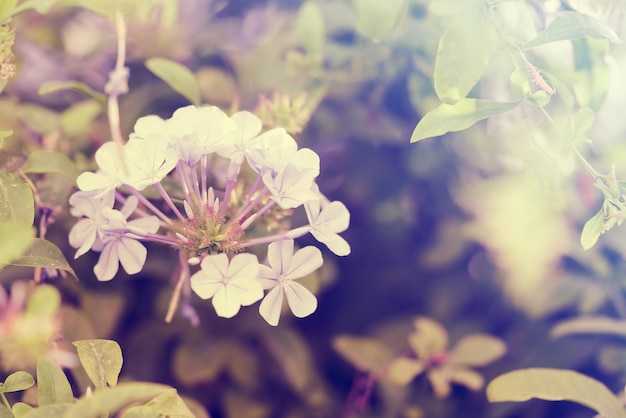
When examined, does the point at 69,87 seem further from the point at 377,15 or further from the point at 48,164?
the point at 377,15

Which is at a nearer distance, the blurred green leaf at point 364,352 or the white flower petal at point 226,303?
the white flower petal at point 226,303

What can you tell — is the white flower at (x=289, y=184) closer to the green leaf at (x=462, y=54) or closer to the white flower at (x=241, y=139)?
the white flower at (x=241, y=139)

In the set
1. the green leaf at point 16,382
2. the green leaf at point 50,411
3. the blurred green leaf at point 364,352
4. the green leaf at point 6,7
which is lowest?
the blurred green leaf at point 364,352

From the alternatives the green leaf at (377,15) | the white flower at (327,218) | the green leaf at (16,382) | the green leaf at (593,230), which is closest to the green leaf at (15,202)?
the green leaf at (16,382)

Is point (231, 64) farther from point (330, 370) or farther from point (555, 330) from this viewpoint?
point (555, 330)

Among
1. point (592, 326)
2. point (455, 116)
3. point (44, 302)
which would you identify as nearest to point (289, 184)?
point (455, 116)

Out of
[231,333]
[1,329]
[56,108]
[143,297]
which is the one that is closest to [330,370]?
[231,333]
